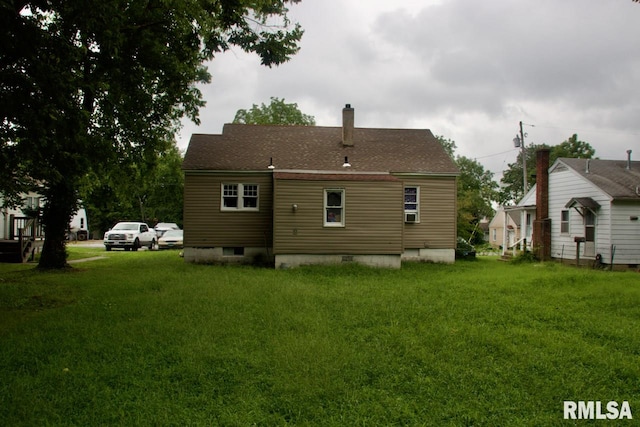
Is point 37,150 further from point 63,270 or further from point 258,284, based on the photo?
point 63,270

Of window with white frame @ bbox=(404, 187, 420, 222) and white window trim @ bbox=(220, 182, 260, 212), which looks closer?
white window trim @ bbox=(220, 182, 260, 212)

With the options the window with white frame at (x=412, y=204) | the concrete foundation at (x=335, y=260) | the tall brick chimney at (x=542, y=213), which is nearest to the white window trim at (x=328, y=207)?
the concrete foundation at (x=335, y=260)

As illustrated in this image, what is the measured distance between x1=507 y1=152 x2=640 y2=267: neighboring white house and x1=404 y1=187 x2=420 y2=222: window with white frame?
6.85m

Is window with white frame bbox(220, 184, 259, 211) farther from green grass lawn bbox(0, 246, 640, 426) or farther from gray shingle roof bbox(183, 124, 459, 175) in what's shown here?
green grass lawn bbox(0, 246, 640, 426)

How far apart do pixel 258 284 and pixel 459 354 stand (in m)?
6.84

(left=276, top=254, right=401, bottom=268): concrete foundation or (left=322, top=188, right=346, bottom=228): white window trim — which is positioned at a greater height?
(left=322, top=188, right=346, bottom=228): white window trim

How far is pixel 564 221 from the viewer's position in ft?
66.8

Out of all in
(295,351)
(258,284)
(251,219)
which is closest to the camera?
(295,351)

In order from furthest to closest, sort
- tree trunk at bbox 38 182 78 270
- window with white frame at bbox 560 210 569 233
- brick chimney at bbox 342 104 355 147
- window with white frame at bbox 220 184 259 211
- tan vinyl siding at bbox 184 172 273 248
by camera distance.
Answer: brick chimney at bbox 342 104 355 147
window with white frame at bbox 560 210 569 233
window with white frame at bbox 220 184 259 211
tan vinyl siding at bbox 184 172 273 248
tree trunk at bbox 38 182 78 270

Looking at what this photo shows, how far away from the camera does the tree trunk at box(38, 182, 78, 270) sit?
51.4 feet

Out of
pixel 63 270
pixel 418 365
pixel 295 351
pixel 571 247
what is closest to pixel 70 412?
pixel 295 351

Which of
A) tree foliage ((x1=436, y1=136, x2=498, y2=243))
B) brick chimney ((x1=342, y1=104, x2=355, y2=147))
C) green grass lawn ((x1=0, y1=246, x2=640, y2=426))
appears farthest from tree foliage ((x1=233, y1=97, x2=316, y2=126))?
green grass lawn ((x1=0, y1=246, x2=640, y2=426))

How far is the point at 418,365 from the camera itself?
5.91 m

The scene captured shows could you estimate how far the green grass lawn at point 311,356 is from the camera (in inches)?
185
